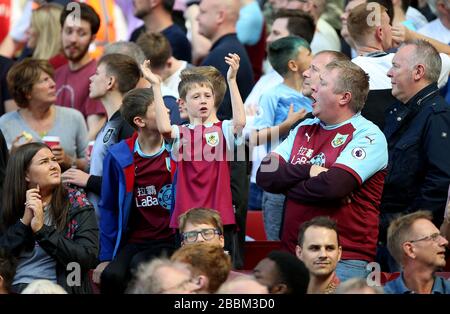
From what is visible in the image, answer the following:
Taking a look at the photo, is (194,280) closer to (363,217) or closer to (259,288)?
(259,288)

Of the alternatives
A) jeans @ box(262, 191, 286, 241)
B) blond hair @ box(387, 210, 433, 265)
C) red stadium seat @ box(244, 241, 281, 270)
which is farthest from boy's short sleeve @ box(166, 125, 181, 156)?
blond hair @ box(387, 210, 433, 265)

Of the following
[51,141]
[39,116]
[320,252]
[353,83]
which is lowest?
[320,252]

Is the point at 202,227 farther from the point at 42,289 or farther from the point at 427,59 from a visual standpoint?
the point at 427,59

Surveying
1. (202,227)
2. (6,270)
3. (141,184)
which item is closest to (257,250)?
(141,184)

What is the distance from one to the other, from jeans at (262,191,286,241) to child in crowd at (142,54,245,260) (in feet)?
4.07

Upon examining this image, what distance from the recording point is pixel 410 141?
937cm

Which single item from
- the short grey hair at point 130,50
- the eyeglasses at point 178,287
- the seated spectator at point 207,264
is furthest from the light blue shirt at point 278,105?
the eyeglasses at point 178,287

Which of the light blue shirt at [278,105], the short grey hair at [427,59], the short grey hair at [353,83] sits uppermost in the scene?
the short grey hair at [427,59]

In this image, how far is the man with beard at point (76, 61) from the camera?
38.7 ft

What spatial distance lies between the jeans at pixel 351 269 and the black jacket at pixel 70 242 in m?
1.63

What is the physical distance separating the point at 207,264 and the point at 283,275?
A: 1.43ft

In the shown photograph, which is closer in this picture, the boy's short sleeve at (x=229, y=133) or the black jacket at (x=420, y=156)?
the boy's short sleeve at (x=229, y=133)

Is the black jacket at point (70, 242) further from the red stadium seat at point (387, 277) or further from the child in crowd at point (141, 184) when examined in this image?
the red stadium seat at point (387, 277)

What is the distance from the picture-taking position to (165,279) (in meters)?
7.24
